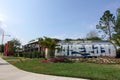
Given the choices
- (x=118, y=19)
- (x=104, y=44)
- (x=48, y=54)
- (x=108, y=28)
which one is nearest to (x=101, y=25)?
(x=108, y=28)

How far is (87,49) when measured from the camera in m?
37.6

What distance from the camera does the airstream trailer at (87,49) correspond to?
37.5m

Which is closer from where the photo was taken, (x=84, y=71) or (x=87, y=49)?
(x=84, y=71)

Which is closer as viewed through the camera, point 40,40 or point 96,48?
point 40,40

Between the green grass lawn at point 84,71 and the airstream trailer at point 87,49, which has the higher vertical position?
the airstream trailer at point 87,49

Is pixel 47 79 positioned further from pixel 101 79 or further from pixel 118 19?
pixel 118 19

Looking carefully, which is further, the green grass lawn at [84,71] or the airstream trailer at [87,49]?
the airstream trailer at [87,49]

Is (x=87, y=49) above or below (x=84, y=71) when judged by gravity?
above

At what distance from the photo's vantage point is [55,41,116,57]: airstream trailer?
37.5 metres

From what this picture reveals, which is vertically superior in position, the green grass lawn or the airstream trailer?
the airstream trailer

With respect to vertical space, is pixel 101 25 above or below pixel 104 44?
above

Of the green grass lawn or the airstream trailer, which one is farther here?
the airstream trailer

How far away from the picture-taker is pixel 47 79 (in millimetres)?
13891

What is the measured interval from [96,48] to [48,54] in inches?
307
